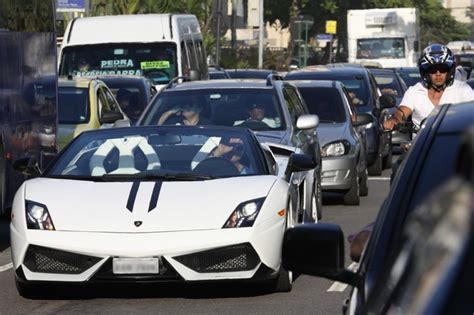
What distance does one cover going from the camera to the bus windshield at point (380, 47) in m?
58.9

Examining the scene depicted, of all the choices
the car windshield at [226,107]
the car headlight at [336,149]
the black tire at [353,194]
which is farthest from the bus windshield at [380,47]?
the car windshield at [226,107]

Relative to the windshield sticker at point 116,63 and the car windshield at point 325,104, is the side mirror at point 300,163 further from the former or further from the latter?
the windshield sticker at point 116,63

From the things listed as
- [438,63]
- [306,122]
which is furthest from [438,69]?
[306,122]

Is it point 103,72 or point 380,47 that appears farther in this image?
point 380,47

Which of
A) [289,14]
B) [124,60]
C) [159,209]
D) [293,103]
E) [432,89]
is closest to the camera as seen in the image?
[159,209]

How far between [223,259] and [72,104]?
9.80 metres

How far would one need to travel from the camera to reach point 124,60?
26156 mm

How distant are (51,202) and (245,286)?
155 cm

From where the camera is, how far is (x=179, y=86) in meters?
15.2

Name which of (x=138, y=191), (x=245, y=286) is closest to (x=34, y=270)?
(x=138, y=191)

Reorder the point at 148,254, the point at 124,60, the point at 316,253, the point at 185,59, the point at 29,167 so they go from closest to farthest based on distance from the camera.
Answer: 1. the point at 316,253
2. the point at 148,254
3. the point at 29,167
4. the point at 124,60
5. the point at 185,59

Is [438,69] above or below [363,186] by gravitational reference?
above

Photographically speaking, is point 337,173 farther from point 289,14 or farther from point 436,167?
point 289,14

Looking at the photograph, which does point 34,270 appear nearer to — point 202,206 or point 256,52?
point 202,206
